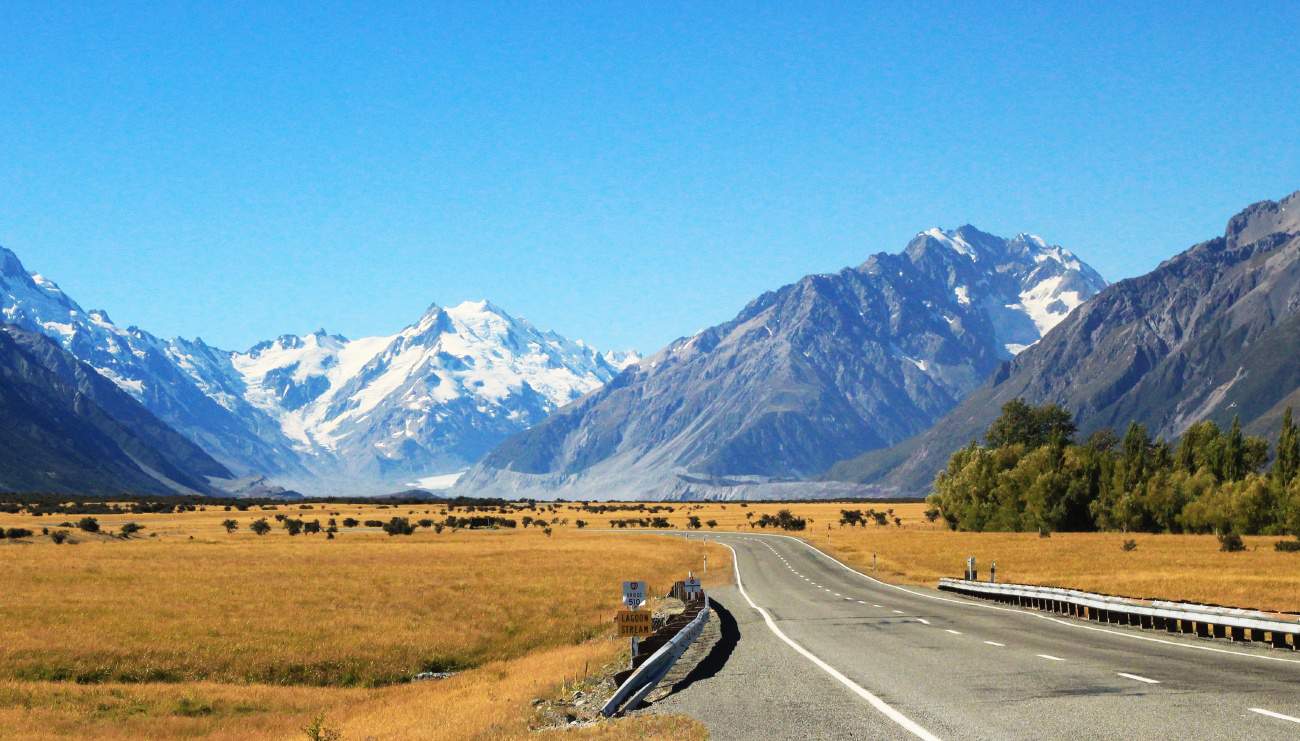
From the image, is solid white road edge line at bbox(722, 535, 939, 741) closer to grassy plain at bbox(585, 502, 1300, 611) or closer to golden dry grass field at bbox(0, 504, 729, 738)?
golden dry grass field at bbox(0, 504, 729, 738)

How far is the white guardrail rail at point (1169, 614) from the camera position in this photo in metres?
29.2

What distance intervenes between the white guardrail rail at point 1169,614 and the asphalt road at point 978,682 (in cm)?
82

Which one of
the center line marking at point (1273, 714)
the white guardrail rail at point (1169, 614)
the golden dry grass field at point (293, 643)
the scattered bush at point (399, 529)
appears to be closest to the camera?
the center line marking at point (1273, 714)


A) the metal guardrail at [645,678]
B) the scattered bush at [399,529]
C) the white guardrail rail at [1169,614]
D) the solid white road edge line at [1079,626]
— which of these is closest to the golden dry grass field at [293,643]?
the metal guardrail at [645,678]

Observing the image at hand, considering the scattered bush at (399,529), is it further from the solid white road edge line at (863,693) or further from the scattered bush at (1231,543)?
the solid white road edge line at (863,693)

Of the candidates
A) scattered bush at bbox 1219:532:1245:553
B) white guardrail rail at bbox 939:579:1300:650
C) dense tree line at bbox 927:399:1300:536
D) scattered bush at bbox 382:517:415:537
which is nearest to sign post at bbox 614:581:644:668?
white guardrail rail at bbox 939:579:1300:650

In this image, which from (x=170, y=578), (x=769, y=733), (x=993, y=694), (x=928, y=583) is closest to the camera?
(x=769, y=733)

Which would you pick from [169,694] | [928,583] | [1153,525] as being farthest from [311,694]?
[1153,525]

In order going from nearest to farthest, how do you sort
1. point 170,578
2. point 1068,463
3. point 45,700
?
1. point 45,700
2. point 170,578
3. point 1068,463

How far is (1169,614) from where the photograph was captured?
34000mm

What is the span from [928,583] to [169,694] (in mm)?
41780

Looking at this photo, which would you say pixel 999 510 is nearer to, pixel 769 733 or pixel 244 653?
pixel 244 653

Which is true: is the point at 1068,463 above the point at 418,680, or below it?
above

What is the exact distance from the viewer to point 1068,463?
422 feet
